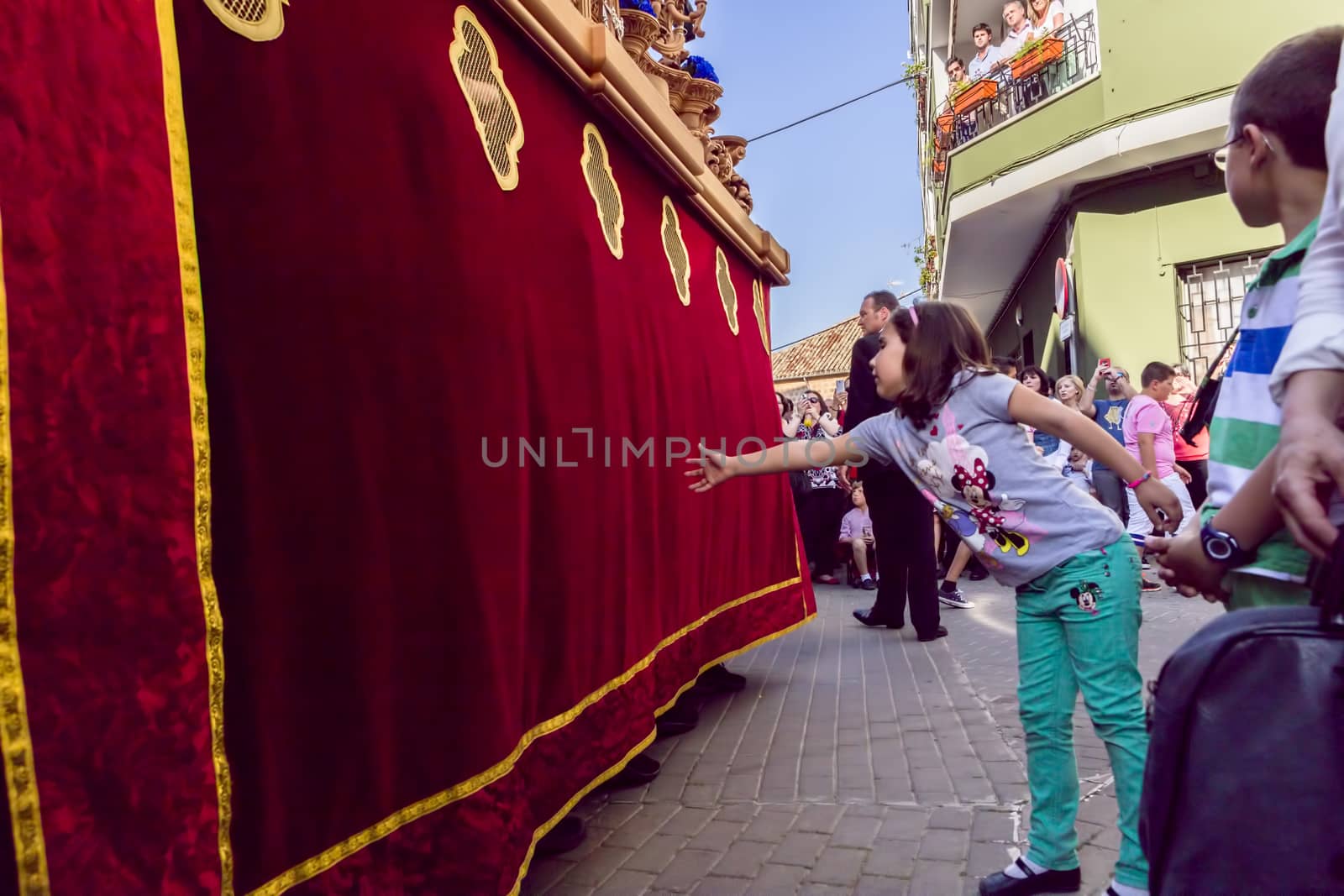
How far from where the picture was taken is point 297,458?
1466 mm

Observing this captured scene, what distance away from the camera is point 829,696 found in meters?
4.17

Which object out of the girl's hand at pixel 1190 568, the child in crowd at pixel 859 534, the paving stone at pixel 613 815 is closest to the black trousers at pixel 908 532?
the paving stone at pixel 613 815

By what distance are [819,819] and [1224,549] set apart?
1825mm

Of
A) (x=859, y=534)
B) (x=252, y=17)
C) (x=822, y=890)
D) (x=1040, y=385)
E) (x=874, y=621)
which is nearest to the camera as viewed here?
(x=252, y=17)

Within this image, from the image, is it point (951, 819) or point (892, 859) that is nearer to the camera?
point (892, 859)

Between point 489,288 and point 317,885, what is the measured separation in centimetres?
120

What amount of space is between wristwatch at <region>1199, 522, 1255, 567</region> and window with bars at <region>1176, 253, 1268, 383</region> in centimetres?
1116

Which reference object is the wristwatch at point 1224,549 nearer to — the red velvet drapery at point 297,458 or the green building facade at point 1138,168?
the red velvet drapery at point 297,458

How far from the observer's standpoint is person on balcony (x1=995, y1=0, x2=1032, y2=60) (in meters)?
13.2

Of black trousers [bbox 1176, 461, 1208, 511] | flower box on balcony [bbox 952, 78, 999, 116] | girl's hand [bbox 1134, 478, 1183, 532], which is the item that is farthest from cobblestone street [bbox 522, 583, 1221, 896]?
flower box on balcony [bbox 952, 78, 999, 116]

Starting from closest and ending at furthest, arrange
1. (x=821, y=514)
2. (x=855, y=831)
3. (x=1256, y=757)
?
1. (x=1256, y=757)
2. (x=855, y=831)
3. (x=821, y=514)

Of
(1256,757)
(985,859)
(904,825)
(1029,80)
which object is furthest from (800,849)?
(1029,80)

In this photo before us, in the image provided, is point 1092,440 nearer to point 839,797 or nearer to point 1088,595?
point 1088,595

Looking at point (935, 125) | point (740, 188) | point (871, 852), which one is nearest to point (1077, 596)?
point (871, 852)
